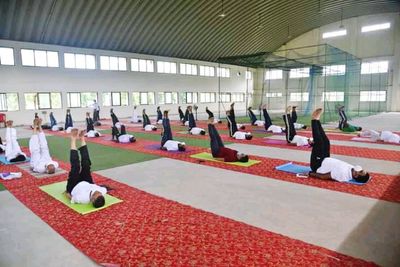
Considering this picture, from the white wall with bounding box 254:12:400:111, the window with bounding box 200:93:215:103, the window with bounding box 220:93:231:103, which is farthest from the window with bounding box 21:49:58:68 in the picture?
the white wall with bounding box 254:12:400:111

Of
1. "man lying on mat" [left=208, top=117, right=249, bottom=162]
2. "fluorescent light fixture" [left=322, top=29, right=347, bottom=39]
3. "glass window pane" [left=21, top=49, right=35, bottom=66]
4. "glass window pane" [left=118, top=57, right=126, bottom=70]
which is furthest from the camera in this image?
"fluorescent light fixture" [left=322, top=29, right=347, bottom=39]

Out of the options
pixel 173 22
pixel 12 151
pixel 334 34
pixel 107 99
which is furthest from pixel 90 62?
pixel 334 34

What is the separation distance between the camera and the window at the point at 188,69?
26283 millimetres

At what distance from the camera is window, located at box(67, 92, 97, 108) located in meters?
19.3

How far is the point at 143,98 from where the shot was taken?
23.5m

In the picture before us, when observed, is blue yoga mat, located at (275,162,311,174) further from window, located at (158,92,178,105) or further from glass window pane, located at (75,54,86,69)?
window, located at (158,92,178,105)

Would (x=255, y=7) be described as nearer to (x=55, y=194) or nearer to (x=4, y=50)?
(x=4, y=50)

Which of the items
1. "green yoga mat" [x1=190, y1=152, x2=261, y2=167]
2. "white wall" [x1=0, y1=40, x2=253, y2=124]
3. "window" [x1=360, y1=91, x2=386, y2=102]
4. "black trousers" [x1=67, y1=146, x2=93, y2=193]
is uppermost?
"white wall" [x1=0, y1=40, x2=253, y2=124]

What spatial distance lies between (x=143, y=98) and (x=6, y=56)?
957 centimetres

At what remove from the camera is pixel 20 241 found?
324 cm

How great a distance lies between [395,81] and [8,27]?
89.1ft

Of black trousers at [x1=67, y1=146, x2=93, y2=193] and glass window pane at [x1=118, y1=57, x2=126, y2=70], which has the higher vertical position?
glass window pane at [x1=118, y1=57, x2=126, y2=70]

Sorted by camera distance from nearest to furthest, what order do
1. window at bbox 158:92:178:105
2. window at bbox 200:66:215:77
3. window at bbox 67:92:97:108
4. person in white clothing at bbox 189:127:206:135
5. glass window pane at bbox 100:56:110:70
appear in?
person in white clothing at bbox 189:127:206:135
window at bbox 67:92:97:108
glass window pane at bbox 100:56:110:70
window at bbox 158:92:178:105
window at bbox 200:66:215:77

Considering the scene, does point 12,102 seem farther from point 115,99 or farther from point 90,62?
point 115,99
